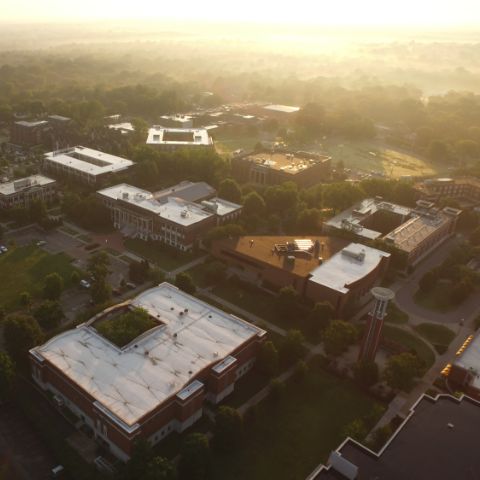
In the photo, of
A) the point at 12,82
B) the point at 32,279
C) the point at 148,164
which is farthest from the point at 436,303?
the point at 12,82

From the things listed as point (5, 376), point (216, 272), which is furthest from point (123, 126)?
point (5, 376)

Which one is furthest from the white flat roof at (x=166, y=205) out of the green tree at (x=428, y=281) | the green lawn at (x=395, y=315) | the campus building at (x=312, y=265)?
the green tree at (x=428, y=281)

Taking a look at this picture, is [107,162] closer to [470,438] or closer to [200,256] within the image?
[200,256]

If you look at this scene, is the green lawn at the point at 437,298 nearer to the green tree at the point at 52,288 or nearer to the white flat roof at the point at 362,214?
the white flat roof at the point at 362,214

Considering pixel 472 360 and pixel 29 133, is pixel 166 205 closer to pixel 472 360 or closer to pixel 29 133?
pixel 472 360

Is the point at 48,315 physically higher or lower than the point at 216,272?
higher

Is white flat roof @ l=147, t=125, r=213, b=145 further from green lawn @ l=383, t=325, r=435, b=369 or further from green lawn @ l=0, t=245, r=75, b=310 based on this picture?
Answer: green lawn @ l=383, t=325, r=435, b=369
